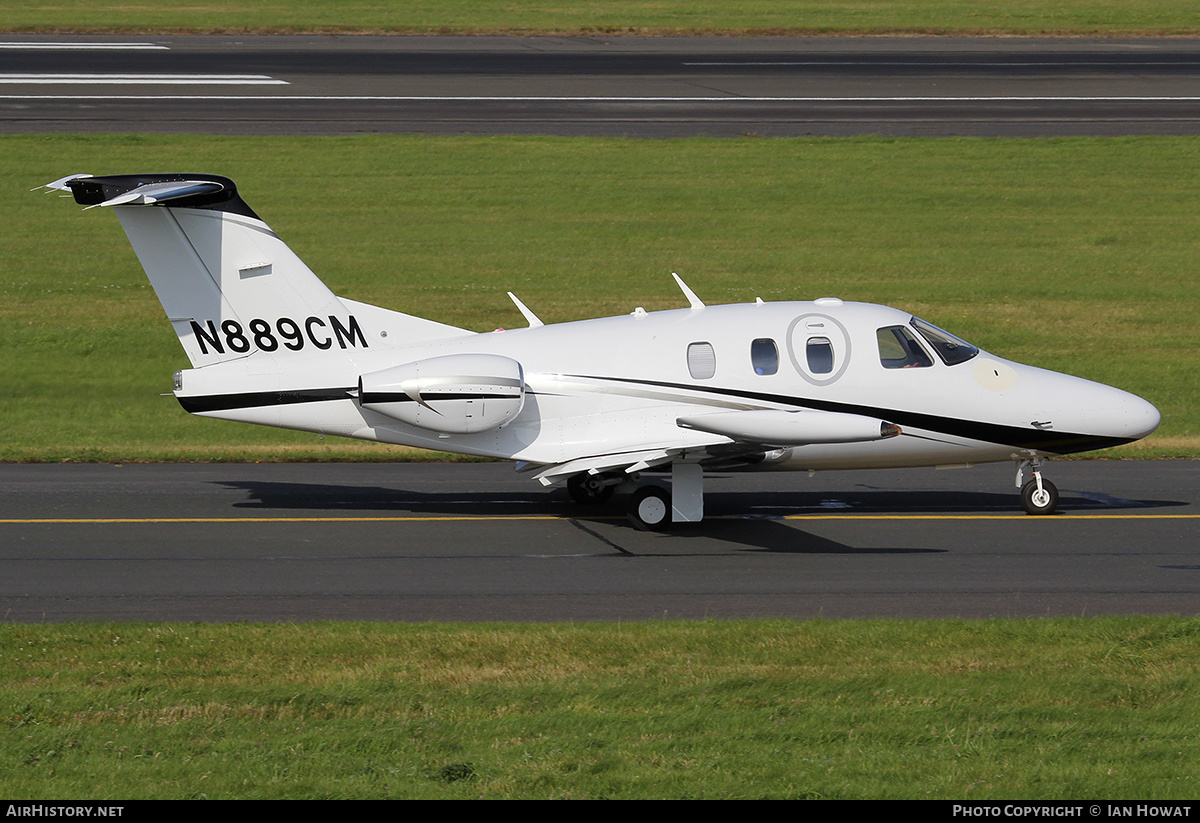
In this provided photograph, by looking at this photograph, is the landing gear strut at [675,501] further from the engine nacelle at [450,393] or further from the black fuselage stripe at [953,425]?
the engine nacelle at [450,393]

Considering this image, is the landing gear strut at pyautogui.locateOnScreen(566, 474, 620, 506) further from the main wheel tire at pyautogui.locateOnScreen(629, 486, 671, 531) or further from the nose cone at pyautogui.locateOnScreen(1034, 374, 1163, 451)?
the nose cone at pyautogui.locateOnScreen(1034, 374, 1163, 451)

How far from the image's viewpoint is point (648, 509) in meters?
17.2

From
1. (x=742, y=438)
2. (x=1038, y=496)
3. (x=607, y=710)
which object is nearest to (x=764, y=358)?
(x=742, y=438)

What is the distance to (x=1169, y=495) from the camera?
19.1m

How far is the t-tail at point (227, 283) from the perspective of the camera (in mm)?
16812

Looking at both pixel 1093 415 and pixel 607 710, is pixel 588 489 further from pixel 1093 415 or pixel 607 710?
pixel 607 710

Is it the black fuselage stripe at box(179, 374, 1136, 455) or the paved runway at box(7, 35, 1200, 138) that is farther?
the paved runway at box(7, 35, 1200, 138)

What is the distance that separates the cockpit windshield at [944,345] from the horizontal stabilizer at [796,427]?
7.12 feet

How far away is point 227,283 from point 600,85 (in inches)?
1083

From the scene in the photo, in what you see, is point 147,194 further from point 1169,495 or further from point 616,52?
point 616,52

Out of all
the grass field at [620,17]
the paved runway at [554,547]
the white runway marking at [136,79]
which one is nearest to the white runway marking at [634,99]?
the white runway marking at [136,79]

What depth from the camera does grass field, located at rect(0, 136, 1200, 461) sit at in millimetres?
28078

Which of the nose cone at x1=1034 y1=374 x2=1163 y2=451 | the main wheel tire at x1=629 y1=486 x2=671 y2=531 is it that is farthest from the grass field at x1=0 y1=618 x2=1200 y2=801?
the nose cone at x1=1034 y1=374 x2=1163 y2=451

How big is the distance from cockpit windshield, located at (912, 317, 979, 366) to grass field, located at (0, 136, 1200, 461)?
8362 millimetres
